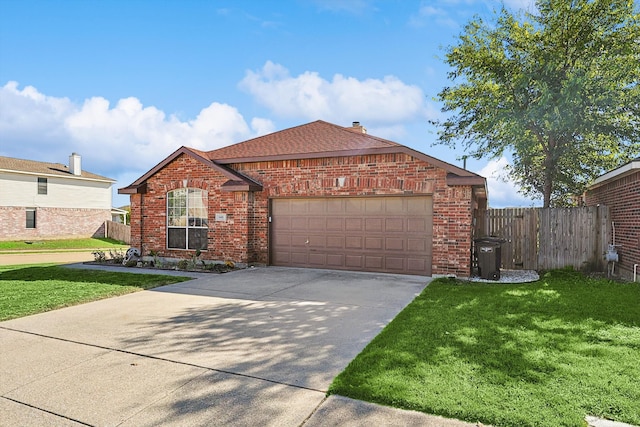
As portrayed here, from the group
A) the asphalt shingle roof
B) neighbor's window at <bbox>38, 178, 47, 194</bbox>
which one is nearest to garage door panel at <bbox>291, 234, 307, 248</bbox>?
the asphalt shingle roof

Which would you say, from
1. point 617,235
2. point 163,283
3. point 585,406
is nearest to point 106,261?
point 163,283

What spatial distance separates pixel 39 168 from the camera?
28.3 m

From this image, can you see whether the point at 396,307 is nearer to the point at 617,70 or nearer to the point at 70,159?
the point at 617,70

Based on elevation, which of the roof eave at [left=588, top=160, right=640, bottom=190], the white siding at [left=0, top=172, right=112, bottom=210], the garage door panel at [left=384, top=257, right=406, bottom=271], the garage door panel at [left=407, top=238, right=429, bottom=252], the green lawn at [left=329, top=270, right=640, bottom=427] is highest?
the white siding at [left=0, top=172, right=112, bottom=210]

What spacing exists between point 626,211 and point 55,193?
112 feet

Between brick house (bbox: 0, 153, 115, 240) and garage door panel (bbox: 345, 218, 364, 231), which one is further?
brick house (bbox: 0, 153, 115, 240)

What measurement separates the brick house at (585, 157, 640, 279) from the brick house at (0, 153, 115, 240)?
110ft

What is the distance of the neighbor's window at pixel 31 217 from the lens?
26.8 metres

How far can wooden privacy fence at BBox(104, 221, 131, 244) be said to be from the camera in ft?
96.6

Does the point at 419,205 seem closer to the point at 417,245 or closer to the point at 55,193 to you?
the point at 417,245

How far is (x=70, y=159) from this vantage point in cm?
3058

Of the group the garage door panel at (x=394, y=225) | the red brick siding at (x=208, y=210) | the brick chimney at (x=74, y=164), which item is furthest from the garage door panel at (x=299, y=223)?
the brick chimney at (x=74, y=164)

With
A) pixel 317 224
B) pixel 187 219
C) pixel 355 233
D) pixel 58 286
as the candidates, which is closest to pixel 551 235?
pixel 355 233

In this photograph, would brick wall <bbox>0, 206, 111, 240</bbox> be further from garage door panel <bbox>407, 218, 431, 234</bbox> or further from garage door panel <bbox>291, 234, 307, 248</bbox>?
garage door panel <bbox>407, 218, 431, 234</bbox>
